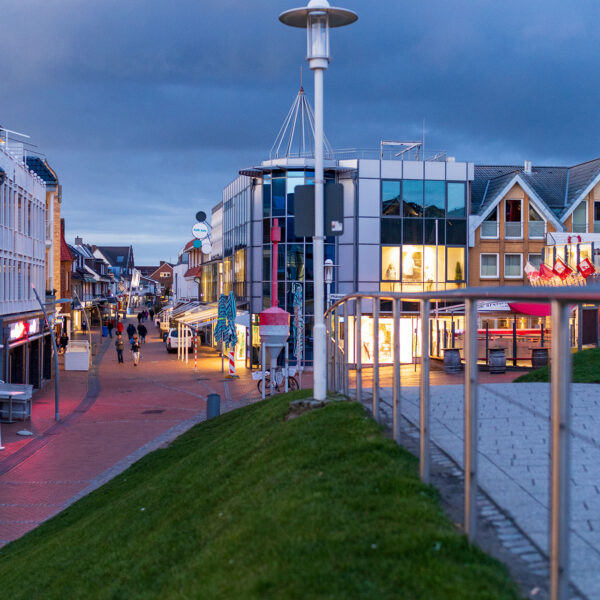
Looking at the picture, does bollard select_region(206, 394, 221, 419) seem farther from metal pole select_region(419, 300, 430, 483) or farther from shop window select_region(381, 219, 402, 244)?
shop window select_region(381, 219, 402, 244)

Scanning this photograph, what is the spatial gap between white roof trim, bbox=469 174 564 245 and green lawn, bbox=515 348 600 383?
77.6ft

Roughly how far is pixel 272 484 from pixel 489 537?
2131mm

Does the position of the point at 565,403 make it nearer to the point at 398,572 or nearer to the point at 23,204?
the point at 398,572

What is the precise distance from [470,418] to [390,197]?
124ft

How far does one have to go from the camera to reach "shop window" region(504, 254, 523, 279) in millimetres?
43062

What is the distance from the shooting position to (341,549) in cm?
474

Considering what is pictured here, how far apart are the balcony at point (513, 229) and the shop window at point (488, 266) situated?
1348 millimetres

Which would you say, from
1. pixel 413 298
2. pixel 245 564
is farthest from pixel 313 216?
pixel 245 564

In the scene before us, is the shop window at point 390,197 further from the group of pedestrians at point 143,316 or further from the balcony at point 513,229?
the group of pedestrians at point 143,316

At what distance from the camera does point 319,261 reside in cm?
1095

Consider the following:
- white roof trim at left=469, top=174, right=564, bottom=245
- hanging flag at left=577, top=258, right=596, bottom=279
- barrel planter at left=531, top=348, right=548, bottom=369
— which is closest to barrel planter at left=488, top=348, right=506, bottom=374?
barrel planter at left=531, top=348, right=548, bottom=369

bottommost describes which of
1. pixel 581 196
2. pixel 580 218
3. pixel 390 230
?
pixel 390 230

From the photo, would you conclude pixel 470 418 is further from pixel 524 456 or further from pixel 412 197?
pixel 412 197

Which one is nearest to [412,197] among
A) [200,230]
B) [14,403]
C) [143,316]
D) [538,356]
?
[538,356]
